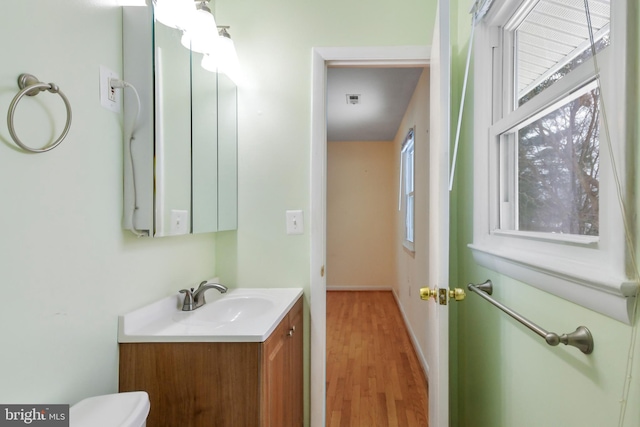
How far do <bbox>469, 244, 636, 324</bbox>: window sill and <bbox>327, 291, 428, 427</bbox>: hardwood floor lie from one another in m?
1.37

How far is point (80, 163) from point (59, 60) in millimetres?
264

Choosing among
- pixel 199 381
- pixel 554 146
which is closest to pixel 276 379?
pixel 199 381

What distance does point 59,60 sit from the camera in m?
0.85

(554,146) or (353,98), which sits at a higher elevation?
(353,98)

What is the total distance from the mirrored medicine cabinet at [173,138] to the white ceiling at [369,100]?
1.54 metres

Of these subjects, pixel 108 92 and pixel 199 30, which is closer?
pixel 108 92

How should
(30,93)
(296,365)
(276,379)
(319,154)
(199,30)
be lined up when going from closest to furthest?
(30,93)
(276,379)
(199,30)
(296,365)
(319,154)

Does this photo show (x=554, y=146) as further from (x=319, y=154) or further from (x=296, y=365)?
(x=296, y=365)

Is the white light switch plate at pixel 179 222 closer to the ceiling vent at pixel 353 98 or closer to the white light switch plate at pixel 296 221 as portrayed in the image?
the white light switch plate at pixel 296 221

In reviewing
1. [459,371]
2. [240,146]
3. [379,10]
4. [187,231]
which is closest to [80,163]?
[187,231]

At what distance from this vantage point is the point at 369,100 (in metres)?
3.56

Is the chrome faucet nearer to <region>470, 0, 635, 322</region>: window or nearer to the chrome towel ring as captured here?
the chrome towel ring

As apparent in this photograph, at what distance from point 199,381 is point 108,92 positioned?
955 mm

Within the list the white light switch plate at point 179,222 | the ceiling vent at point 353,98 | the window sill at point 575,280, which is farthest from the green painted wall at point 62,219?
the ceiling vent at point 353,98
